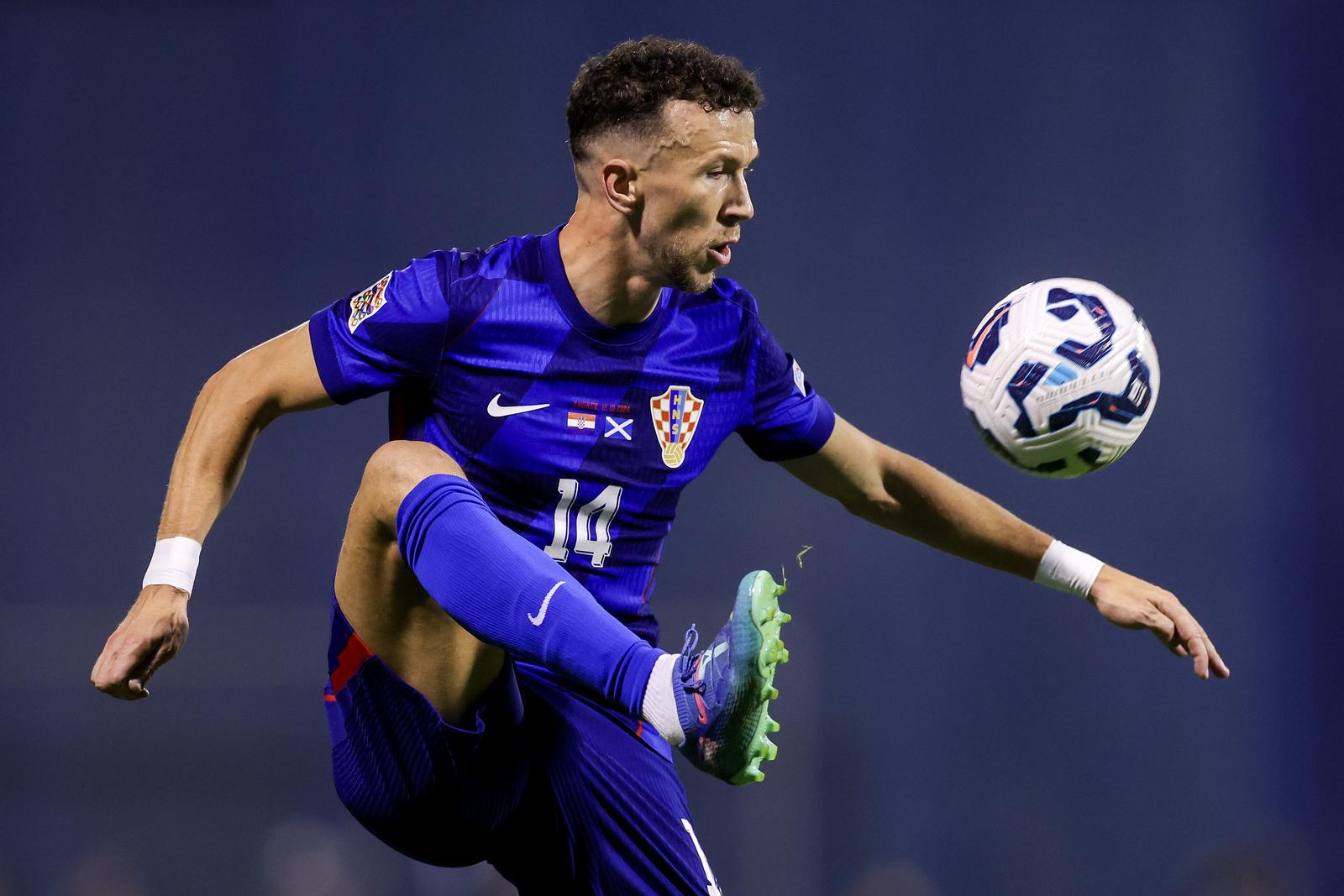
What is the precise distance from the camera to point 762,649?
1.63 m

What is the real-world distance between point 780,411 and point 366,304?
794mm

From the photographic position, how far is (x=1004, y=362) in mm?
2352

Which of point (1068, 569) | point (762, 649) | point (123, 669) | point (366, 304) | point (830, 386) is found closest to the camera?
point (762, 649)

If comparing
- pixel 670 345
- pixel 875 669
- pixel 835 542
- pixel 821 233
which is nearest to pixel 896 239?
pixel 821 233

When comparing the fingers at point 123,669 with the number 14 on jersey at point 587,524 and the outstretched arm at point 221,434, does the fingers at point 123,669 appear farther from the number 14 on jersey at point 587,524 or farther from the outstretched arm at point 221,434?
the number 14 on jersey at point 587,524

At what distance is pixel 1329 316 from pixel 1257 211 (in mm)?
509

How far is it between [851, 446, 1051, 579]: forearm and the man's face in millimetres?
583

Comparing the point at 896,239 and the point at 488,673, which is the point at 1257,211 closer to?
the point at 896,239

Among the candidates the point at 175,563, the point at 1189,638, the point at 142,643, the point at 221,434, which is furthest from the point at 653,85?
the point at 1189,638

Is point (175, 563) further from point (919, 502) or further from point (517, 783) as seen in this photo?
point (919, 502)

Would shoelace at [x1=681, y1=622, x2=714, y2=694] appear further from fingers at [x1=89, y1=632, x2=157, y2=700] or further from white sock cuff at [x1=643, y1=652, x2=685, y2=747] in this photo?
fingers at [x1=89, y1=632, x2=157, y2=700]

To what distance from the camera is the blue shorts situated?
2.18m

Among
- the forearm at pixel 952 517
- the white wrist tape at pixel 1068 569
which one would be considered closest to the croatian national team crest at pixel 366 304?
the forearm at pixel 952 517

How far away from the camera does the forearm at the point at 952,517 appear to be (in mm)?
2666
